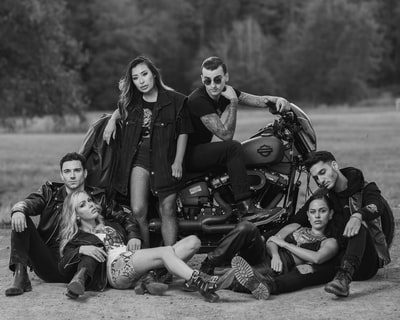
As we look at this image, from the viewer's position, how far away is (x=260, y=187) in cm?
634

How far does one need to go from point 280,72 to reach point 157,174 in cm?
Answer: 7805

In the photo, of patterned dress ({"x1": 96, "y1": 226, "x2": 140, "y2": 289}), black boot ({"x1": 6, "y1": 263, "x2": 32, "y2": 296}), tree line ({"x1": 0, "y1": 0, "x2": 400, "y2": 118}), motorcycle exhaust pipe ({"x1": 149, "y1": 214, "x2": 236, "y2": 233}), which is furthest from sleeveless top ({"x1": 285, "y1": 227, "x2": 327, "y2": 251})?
tree line ({"x1": 0, "y1": 0, "x2": 400, "y2": 118})

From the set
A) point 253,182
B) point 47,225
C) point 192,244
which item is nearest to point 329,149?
point 253,182

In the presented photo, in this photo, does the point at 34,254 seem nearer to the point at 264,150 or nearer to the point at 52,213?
the point at 52,213

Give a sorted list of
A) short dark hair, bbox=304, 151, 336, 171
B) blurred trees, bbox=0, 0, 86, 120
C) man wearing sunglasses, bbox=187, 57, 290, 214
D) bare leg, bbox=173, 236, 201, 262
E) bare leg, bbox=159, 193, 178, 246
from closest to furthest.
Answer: bare leg, bbox=173, 236, 201, 262
short dark hair, bbox=304, 151, 336, 171
man wearing sunglasses, bbox=187, 57, 290, 214
bare leg, bbox=159, 193, 178, 246
blurred trees, bbox=0, 0, 86, 120

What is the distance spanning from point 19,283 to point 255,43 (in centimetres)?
7872

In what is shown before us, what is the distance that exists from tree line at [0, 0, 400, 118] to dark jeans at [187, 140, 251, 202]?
59973mm

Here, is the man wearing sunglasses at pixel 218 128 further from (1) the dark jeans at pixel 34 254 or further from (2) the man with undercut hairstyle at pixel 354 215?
(1) the dark jeans at pixel 34 254

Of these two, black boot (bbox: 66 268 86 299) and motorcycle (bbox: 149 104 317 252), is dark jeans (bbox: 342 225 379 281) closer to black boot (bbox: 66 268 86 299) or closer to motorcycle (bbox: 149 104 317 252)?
motorcycle (bbox: 149 104 317 252)

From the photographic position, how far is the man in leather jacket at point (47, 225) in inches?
221

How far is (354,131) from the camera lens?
32906mm

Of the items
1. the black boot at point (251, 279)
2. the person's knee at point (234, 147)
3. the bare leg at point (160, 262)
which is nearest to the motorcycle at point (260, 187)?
the person's knee at point (234, 147)

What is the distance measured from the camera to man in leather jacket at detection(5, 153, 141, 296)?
Answer: 5.61m

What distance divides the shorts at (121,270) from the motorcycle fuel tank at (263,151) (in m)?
1.30
